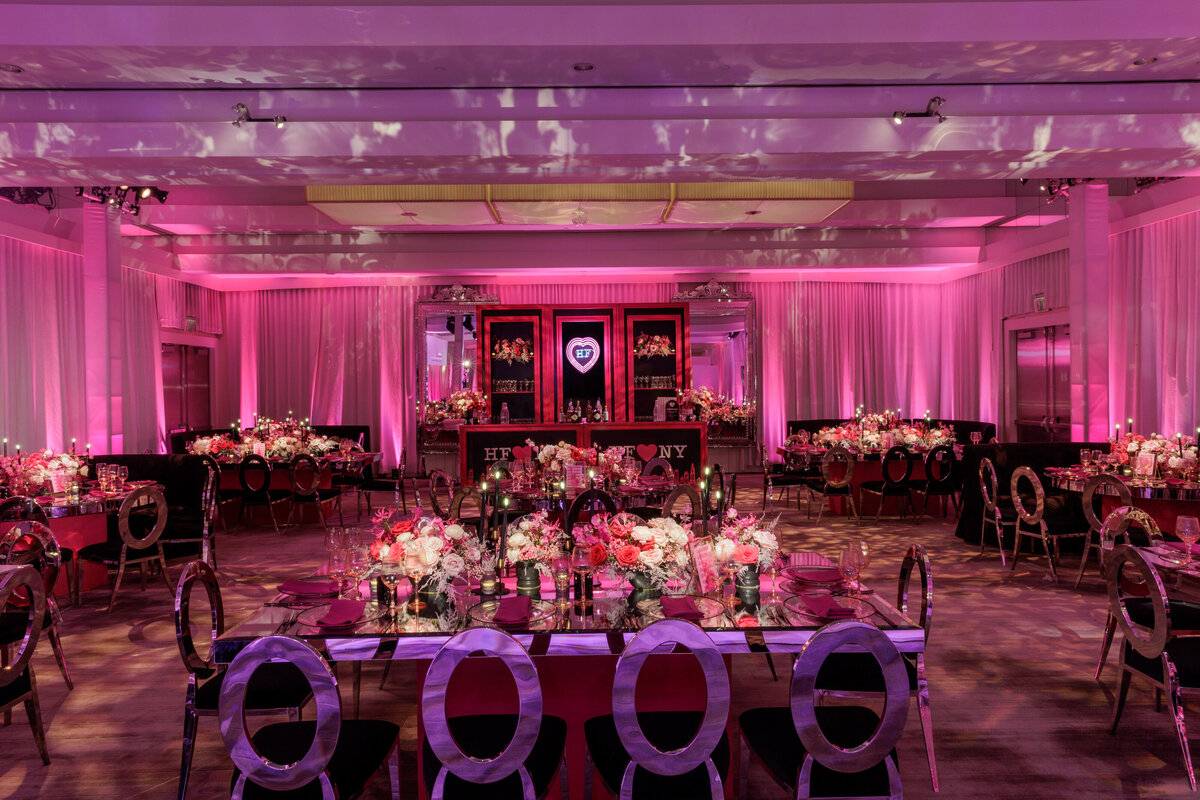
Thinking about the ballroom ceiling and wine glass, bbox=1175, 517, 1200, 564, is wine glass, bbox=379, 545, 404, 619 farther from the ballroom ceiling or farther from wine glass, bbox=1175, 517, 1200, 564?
wine glass, bbox=1175, 517, 1200, 564

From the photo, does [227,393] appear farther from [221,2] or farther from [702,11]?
[702,11]

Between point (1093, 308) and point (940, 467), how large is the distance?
91.3 inches

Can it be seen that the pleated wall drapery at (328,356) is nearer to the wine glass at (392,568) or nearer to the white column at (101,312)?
the white column at (101,312)

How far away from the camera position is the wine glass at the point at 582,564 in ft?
10.1

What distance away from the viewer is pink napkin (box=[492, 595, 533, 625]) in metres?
2.79

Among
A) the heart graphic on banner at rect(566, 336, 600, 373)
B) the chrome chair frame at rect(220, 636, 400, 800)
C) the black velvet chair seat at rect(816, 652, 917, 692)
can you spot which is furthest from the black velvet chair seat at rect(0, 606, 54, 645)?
the heart graphic on banner at rect(566, 336, 600, 373)

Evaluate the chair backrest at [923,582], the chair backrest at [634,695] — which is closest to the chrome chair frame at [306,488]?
the chair backrest at [923,582]

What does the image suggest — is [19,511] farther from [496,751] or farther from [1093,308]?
[1093,308]

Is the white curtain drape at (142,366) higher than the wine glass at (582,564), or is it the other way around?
the white curtain drape at (142,366)

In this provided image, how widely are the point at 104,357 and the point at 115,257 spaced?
109 centimetres

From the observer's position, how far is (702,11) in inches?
179

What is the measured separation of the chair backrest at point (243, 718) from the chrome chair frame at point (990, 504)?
6.10m

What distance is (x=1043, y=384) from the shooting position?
11008 millimetres

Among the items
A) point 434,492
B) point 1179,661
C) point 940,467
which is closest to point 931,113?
point 1179,661
